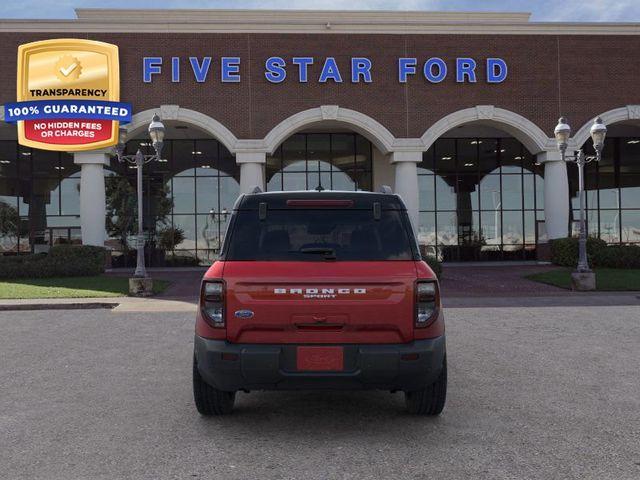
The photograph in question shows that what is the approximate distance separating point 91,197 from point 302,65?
10632 mm

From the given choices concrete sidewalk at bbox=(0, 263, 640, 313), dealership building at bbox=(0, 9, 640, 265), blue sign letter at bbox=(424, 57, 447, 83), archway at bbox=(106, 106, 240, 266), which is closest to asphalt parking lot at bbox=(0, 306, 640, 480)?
concrete sidewalk at bbox=(0, 263, 640, 313)

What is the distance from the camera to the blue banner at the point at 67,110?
75.5 ft

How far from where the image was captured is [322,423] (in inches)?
191

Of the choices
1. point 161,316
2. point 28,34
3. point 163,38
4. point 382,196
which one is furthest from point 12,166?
point 382,196

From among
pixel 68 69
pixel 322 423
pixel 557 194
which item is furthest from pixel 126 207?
pixel 322 423

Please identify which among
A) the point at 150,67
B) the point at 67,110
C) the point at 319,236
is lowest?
the point at 319,236

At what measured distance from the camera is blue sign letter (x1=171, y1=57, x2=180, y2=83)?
23891 mm

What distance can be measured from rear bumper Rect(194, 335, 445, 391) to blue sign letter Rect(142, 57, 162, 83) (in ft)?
72.2

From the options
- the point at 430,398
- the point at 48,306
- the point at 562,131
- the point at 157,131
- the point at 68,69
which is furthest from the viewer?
the point at 68,69

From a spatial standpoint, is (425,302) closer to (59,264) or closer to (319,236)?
(319,236)

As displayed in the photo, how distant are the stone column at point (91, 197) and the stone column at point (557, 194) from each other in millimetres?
19518

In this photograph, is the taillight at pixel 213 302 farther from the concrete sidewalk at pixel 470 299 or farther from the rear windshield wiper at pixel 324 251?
the concrete sidewalk at pixel 470 299

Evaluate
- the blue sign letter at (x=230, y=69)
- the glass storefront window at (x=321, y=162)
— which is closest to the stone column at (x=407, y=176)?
the glass storefront window at (x=321, y=162)

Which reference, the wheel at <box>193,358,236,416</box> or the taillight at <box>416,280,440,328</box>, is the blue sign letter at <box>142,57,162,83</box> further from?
the taillight at <box>416,280,440,328</box>
